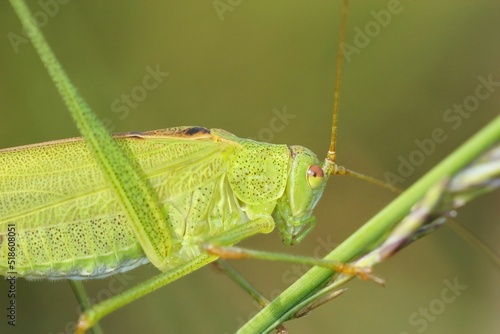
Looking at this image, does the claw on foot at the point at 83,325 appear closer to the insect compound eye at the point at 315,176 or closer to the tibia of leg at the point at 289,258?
the tibia of leg at the point at 289,258

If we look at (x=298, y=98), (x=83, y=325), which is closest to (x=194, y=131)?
(x=83, y=325)

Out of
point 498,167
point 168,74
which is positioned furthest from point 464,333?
point 498,167

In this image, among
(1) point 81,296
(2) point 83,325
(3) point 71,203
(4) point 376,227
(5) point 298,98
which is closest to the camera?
(4) point 376,227

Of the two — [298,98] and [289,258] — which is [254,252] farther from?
[298,98]

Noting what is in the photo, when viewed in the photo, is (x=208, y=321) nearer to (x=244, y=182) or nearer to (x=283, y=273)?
(x=283, y=273)

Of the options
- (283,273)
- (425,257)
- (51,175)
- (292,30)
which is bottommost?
(283,273)

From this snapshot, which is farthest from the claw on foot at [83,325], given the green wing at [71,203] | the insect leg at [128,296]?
the green wing at [71,203]
